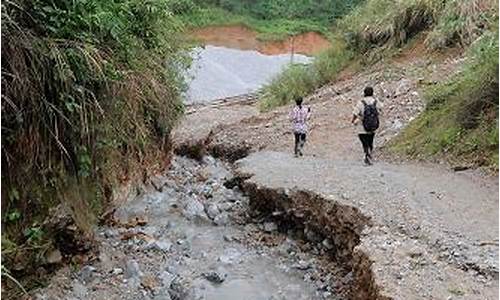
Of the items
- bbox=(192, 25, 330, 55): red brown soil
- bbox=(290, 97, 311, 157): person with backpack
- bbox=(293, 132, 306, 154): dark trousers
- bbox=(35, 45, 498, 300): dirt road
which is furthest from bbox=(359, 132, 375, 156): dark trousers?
bbox=(192, 25, 330, 55): red brown soil

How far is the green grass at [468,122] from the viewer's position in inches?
400

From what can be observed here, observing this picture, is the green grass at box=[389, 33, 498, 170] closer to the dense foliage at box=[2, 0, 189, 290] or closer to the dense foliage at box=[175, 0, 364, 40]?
the dense foliage at box=[2, 0, 189, 290]

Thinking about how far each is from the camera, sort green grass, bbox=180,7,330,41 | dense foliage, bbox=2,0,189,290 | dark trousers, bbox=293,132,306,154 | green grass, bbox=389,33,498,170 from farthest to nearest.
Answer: green grass, bbox=180,7,330,41 → dark trousers, bbox=293,132,306,154 → green grass, bbox=389,33,498,170 → dense foliage, bbox=2,0,189,290

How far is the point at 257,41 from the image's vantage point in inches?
1649

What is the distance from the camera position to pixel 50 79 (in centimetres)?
578

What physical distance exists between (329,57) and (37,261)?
56.7 ft

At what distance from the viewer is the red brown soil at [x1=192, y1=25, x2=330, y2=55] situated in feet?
135

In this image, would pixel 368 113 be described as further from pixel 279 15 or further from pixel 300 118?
pixel 279 15

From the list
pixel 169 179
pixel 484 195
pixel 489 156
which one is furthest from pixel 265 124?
pixel 484 195

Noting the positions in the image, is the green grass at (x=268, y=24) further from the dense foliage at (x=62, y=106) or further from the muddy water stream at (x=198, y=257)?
the dense foliage at (x=62, y=106)

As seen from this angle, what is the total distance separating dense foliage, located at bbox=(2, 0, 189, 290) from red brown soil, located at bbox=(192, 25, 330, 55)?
3391cm

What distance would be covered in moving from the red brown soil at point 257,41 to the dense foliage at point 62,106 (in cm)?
3391

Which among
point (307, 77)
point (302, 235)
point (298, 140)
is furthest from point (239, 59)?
point (302, 235)

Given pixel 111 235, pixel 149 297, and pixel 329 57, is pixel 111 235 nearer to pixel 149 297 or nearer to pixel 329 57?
pixel 149 297
